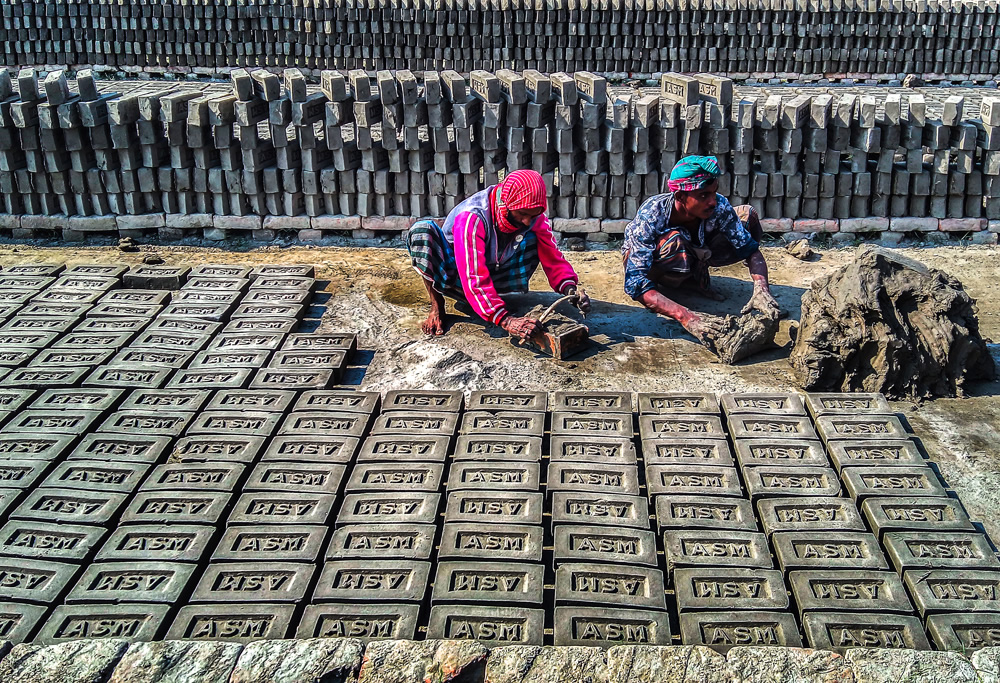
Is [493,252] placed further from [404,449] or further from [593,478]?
[593,478]

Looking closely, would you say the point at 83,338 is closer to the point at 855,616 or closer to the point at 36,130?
the point at 36,130

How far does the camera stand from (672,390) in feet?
20.2

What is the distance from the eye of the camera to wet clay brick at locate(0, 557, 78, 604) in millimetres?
4141

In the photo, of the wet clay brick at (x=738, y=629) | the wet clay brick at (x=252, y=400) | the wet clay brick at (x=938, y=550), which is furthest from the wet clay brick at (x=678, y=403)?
the wet clay brick at (x=252, y=400)

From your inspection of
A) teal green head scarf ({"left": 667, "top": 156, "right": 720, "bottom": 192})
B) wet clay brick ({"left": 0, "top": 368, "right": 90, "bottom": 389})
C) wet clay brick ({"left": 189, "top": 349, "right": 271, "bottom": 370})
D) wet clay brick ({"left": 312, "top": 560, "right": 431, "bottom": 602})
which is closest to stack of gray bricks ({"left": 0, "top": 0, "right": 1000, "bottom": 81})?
teal green head scarf ({"left": 667, "top": 156, "right": 720, "bottom": 192})

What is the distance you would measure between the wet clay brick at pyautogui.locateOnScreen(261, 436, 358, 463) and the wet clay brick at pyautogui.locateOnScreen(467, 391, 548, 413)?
2.81 feet

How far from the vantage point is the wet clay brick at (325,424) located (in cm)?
535

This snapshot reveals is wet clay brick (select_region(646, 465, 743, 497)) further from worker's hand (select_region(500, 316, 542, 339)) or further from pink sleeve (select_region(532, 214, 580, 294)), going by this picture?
pink sleeve (select_region(532, 214, 580, 294))

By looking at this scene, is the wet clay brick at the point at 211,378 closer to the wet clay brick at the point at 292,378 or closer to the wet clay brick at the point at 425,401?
the wet clay brick at the point at 292,378

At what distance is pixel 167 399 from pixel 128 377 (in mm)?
502

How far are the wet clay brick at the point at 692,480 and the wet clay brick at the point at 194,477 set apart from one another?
2.42 meters

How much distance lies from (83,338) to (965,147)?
26.6 ft

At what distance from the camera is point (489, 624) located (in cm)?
391

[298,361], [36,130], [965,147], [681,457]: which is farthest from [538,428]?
[36,130]
